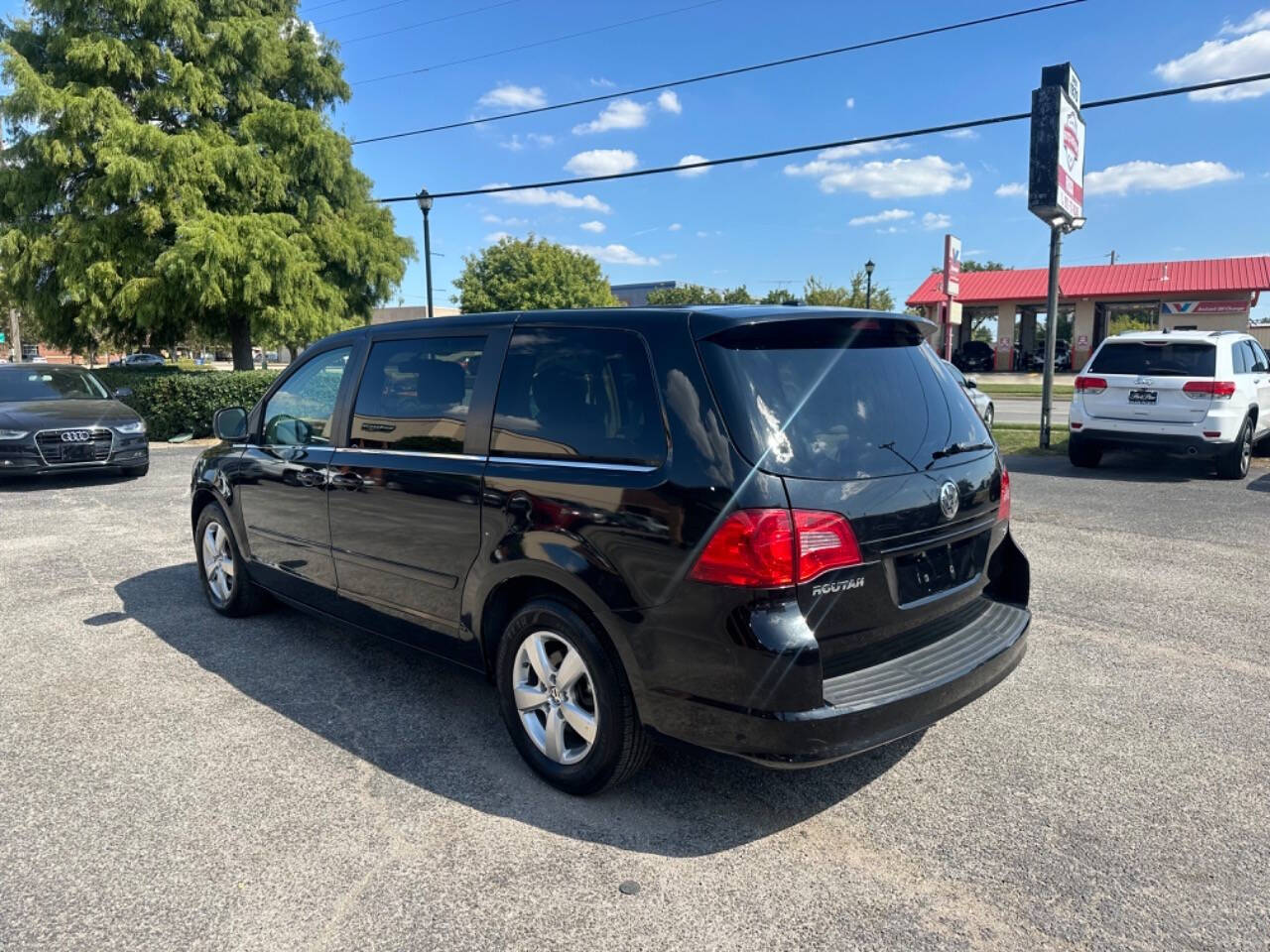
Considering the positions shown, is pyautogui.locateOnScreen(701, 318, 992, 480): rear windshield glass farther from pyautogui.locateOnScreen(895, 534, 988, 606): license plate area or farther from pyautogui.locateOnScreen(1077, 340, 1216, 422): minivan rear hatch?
pyautogui.locateOnScreen(1077, 340, 1216, 422): minivan rear hatch

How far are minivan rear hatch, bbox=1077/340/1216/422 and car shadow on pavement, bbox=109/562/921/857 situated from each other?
27.8ft

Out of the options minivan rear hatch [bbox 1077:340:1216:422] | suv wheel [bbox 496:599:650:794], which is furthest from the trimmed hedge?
suv wheel [bbox 496:599:650:794]

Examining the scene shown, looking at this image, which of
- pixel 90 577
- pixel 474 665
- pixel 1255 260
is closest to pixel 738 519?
pixel 474 665

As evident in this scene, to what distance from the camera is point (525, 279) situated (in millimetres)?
53219

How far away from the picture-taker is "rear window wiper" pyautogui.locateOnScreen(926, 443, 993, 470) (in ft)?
10.4

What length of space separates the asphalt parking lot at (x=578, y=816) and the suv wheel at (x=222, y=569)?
0.37 m

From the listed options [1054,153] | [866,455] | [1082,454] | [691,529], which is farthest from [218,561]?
[1054,153]

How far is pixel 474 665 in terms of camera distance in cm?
362

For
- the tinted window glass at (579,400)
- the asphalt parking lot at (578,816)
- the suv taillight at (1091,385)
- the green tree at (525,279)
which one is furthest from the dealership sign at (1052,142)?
the green tree at (525,279)

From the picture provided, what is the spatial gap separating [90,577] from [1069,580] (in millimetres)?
7053

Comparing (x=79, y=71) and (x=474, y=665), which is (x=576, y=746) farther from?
(x=79, y=71)

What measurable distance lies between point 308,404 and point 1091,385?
9.60 meters

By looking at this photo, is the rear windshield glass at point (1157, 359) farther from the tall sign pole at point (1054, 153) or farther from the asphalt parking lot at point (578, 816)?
the asphalt parking lot at point (578, 816)

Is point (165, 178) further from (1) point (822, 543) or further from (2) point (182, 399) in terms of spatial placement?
(1) point (822, 543)
